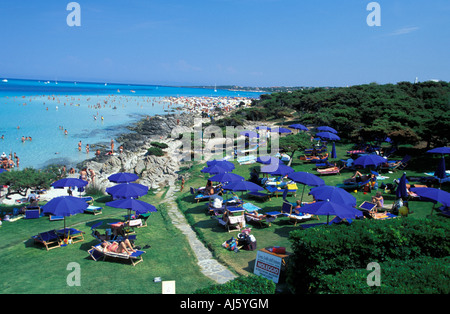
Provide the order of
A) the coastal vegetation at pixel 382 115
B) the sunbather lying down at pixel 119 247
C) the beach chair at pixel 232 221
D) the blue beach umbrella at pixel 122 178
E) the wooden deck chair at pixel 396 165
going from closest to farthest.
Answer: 1. the sunbather lying down at pixel 119 247
2. the beach chair at pixel 232 221
3. the blue beach umbrella at pixel 122 178
4. the wooden deck chair at pixel 396 165
5. the coastal vegetation at pixel 382 115

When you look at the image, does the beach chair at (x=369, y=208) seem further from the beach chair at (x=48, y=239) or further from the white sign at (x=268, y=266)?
the beach chair at (x=48, y=239)

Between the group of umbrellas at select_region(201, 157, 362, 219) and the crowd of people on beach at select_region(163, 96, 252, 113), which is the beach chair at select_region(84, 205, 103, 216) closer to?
the group of umbrellas at select_region(201, 157, 362, 219)

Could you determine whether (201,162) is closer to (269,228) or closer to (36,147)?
(269,228)

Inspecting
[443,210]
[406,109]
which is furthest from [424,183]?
[406,109]

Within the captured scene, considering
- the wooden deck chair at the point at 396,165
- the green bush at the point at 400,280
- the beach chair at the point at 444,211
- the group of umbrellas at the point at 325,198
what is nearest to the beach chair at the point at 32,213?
the group of umbrellas at the point at 325,198

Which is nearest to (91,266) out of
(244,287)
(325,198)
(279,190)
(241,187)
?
(244,287)

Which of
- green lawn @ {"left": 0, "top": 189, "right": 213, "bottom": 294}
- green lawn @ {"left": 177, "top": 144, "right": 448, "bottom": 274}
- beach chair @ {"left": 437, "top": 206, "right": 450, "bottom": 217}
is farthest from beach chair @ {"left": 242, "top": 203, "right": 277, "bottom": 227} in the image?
beach chair @ {"left": 437, "top": 206, "right": 450, "bottom": 217}
